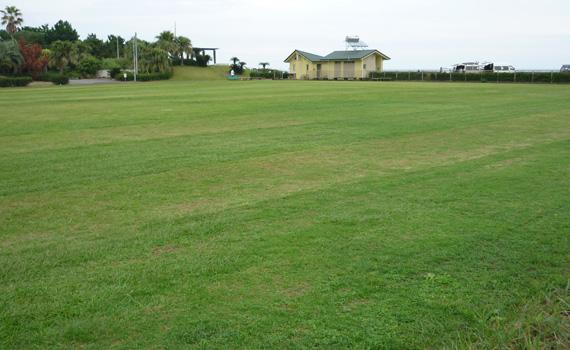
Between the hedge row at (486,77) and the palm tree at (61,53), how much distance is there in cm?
4575

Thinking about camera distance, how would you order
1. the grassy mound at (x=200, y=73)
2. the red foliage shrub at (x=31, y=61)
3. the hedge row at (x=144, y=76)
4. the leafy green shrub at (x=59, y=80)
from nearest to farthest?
the leafy green shrub at (x=59, y=80) → the red foliage shrub at (x=31, y=61) → the hedge row at (x=144, y=76) → the grassy mound at (x=200, y=73)

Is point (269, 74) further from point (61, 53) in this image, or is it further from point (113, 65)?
point (61, 53)

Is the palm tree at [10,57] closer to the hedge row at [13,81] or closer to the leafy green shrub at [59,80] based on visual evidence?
the leafy green shrub at [59,80]

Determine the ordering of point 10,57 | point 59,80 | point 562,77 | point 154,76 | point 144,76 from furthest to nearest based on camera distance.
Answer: point 154,76 < point 144,76 < point 10,57 < point 59,80 < point 562,77

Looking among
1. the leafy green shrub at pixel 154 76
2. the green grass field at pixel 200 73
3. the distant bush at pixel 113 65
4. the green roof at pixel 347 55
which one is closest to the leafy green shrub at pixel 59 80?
the leafy green shrub at pixel 154 76

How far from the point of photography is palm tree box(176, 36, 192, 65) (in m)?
92.1

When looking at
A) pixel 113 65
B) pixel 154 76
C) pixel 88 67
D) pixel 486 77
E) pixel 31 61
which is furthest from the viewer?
pixel 113 65

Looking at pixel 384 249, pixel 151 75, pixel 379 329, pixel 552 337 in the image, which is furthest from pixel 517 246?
pixel 151 75

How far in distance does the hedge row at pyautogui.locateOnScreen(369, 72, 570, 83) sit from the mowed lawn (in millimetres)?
44491

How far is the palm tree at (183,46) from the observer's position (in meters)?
92.1

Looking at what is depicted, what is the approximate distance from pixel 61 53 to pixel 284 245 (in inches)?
3162

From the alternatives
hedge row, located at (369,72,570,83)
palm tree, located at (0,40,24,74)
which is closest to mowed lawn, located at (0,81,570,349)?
hedge row, located at (369,72,570,83)

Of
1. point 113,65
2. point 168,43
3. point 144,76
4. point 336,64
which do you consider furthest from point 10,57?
point 336,64

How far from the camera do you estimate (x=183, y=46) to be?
92.5 m
